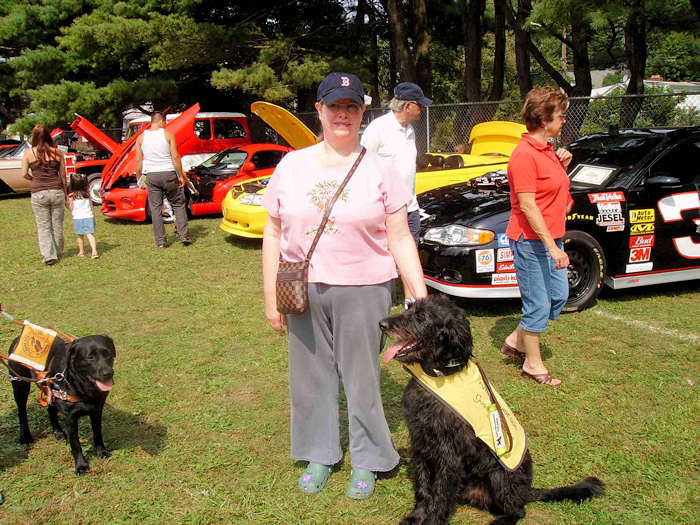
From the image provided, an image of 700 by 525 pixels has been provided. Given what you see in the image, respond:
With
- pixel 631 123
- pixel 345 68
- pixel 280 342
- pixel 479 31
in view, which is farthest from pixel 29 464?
pixel 479 31

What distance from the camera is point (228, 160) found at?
11.2 m

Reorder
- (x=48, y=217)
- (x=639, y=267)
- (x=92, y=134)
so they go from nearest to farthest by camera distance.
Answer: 1. (x=639, y=267)
2. (x=48, y=217)
3. (x=92, y=134)

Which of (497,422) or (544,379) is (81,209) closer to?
(544,379)

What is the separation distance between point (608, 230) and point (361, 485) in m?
3.64

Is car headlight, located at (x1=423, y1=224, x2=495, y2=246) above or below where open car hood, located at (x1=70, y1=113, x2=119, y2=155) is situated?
below

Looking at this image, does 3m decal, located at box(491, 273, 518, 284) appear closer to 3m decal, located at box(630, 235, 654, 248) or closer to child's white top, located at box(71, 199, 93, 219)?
3m decal, located at box(630, 235, 654, 248)

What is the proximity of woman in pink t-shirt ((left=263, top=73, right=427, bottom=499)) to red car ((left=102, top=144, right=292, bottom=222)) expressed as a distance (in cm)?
806

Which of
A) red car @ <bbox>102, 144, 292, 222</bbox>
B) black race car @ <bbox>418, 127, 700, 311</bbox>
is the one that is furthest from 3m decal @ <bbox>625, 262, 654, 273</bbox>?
red car @ <bbox>102, 144, 292, 222</bbox>

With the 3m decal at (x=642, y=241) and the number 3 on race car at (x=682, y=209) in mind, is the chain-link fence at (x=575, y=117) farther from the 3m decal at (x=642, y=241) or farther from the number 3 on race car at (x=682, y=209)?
the 3m decal at (x=642, y=241)

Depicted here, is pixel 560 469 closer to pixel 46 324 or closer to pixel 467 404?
pixel 467 404

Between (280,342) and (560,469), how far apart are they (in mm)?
2636

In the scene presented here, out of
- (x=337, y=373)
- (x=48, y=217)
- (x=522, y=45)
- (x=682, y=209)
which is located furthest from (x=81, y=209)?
(x=522, y=45)

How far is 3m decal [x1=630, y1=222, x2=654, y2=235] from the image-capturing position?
5.39 m

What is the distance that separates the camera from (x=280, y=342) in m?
5.10
